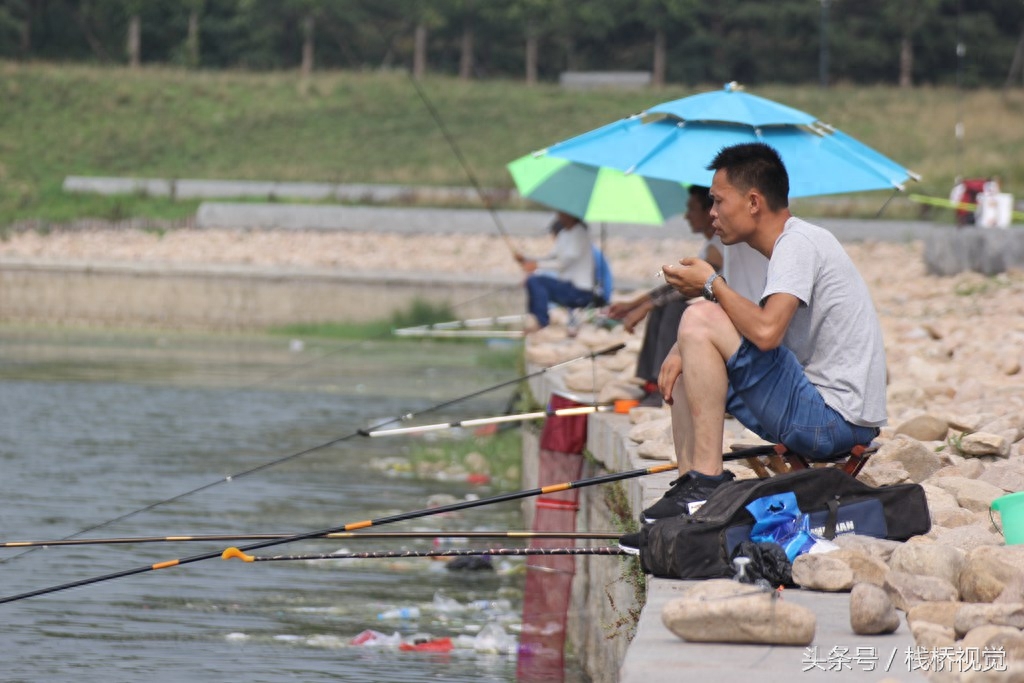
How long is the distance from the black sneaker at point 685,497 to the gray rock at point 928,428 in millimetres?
2067

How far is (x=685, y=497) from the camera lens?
4062 mm

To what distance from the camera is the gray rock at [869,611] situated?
3.29 meters

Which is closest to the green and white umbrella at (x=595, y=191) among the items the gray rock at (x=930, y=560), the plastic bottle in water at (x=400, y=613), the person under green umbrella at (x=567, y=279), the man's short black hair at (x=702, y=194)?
the person under green umbrella at (x=567, y=279)

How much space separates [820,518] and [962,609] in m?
0.65

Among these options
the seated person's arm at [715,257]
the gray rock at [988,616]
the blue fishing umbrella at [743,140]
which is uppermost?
the blue fishing umbrella at [743,140]

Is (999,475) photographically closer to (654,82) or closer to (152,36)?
(654,82)

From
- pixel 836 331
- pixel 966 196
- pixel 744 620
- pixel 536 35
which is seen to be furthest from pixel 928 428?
A: pixel 536 35

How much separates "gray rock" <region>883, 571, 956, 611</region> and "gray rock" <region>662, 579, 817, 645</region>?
1.55ft

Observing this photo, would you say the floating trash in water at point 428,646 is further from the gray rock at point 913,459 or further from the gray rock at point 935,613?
the gray rock at point 935,613

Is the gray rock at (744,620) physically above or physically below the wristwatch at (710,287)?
below

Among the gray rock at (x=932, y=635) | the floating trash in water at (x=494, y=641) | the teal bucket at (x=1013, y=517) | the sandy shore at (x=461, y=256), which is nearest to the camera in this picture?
the gray rock at (x=932, y=635)

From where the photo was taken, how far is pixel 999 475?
199 inches

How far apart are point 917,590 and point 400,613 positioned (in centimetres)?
310

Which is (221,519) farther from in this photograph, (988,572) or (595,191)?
(988,572)
